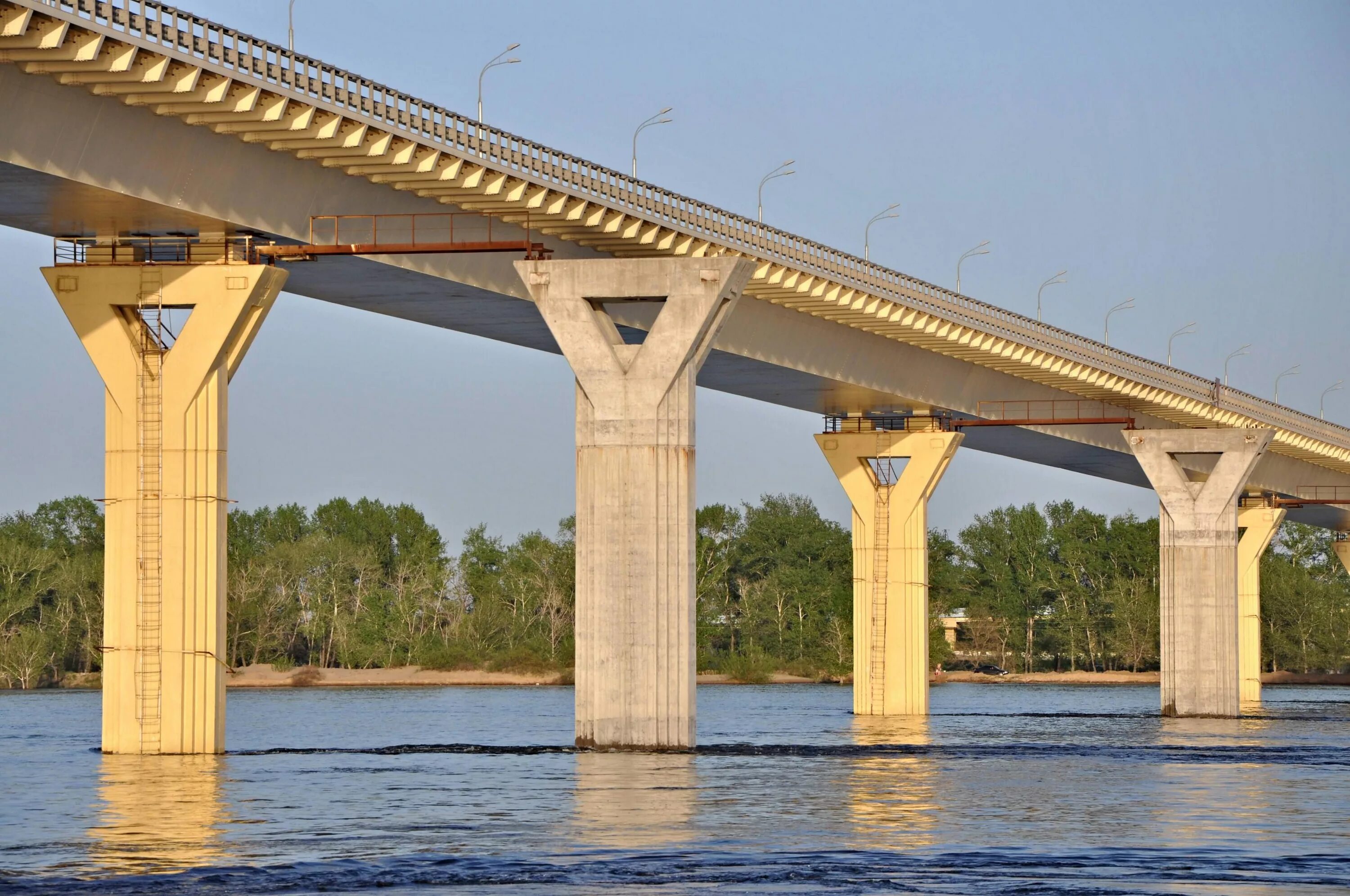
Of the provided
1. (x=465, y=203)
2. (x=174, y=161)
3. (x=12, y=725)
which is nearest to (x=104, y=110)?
(x=174, y=161)

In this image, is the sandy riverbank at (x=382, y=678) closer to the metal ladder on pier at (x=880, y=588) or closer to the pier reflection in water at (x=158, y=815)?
the metal ladder on pier at (x=880, y=588)

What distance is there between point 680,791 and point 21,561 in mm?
100351

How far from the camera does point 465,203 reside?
43688 mm

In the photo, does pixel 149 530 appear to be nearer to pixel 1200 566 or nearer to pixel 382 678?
pixel 1200 566

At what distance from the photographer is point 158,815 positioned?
29.4 m

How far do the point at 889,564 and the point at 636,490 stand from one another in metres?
32.0

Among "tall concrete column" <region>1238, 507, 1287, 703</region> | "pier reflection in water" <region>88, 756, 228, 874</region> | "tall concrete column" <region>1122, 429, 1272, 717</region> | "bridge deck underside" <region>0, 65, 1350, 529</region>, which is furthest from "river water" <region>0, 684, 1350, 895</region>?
"tall concrete column" <region>1238, 507, 1287, 703</region>

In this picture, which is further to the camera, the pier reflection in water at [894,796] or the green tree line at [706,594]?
the green tree line at [706,594]

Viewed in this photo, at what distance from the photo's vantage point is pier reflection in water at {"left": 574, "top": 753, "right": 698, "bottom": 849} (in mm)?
26828

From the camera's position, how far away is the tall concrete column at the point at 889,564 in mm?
72438

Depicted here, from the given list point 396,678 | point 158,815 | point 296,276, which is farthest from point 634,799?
point 396,678

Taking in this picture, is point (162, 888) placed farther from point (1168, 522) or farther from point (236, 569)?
point (236, 569)

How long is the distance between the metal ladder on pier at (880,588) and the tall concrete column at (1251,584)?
3217cm

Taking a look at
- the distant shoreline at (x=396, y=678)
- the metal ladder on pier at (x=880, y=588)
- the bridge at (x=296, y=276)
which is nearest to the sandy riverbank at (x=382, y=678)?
the distant shoreline at (x=396, y=678)
